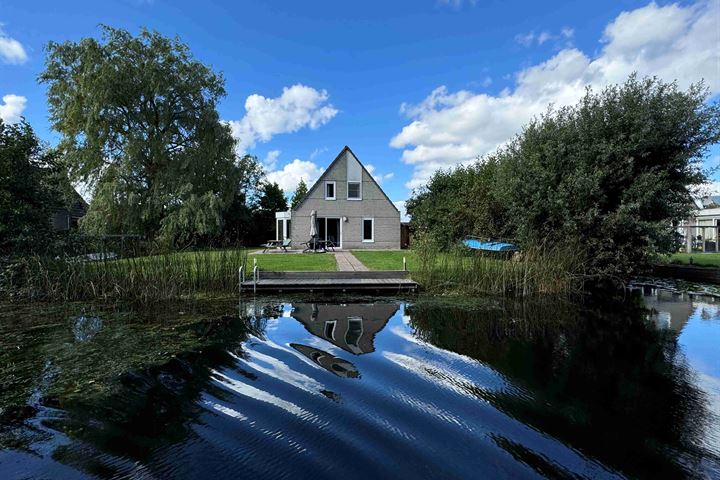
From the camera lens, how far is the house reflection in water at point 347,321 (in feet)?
18.5

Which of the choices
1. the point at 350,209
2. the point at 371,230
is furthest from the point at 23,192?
the point at 371,230

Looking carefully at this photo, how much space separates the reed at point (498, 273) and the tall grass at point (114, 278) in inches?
192

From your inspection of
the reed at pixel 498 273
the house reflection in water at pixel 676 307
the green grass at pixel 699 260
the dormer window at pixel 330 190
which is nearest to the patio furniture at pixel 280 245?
the dormer window at pixel 330 190

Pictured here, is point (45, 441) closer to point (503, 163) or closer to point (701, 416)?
point (701, 416)

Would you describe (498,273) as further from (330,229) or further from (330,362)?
(330,229)

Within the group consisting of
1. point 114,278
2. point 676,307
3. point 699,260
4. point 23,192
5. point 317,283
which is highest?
point 23,192

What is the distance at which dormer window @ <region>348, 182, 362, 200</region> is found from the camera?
74.7ft

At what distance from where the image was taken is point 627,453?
9.50ft

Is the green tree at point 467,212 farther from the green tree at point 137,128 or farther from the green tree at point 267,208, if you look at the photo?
the green tree at point 267,208

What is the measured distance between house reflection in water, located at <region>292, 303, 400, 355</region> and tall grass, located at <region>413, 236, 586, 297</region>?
2.09m

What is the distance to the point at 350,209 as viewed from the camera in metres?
22.7

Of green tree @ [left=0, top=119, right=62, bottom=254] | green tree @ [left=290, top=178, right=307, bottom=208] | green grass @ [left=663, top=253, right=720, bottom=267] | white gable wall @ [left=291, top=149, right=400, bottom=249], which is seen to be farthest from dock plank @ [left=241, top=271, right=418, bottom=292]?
green tree @ [left=290, top=178, right=307, bottom=208]

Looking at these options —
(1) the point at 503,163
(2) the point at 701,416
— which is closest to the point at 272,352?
(2) the point at 701,416

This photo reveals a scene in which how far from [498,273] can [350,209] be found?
45.0 ft
